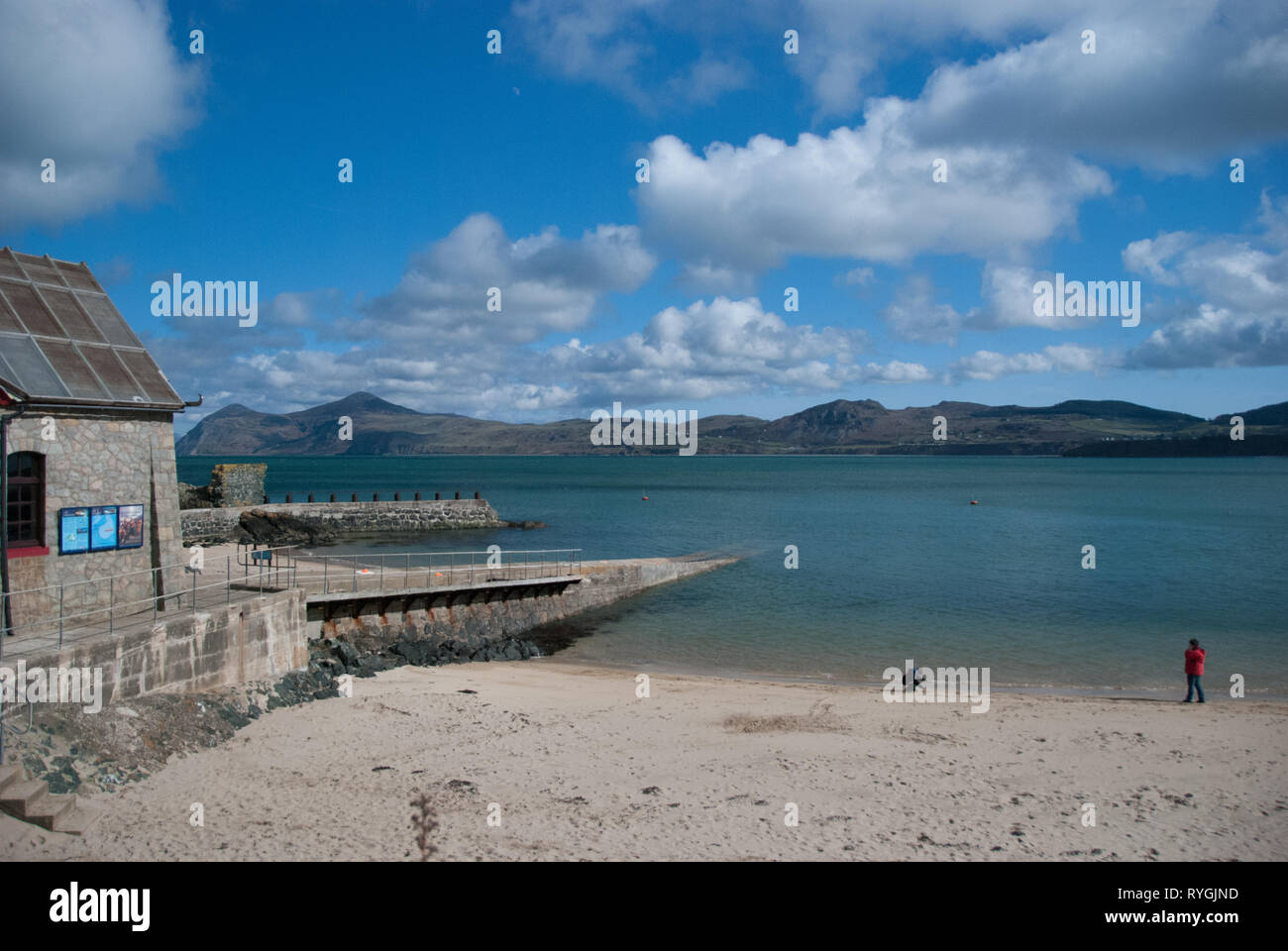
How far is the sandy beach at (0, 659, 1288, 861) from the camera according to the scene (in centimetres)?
1000

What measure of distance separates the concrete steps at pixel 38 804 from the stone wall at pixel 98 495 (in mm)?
4158

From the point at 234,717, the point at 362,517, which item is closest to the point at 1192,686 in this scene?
the point at 234,717

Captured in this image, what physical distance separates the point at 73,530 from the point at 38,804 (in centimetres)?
653

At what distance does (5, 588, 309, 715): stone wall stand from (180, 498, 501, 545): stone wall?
2908 centimetres

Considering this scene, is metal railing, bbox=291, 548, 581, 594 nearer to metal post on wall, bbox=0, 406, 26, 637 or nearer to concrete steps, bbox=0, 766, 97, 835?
metal post on wall, bbox=0, 406, 26, 637

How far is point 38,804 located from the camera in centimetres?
910

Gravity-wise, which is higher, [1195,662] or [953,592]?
[1195,662]

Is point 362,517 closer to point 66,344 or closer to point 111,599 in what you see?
point 66,344

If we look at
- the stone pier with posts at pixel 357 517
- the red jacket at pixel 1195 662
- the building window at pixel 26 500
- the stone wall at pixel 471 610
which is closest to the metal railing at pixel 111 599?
the building window at pixel 26 500

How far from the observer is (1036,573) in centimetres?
3962
